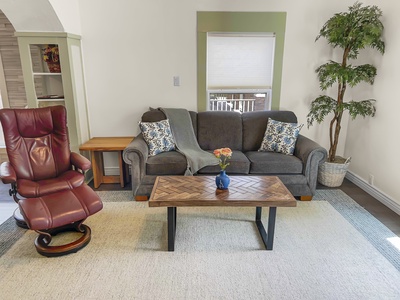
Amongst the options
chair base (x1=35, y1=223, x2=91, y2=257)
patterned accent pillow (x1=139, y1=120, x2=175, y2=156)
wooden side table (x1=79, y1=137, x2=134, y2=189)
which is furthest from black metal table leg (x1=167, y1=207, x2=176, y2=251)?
wooden side table (x1=79, y1=137, x2=134, y2=189)

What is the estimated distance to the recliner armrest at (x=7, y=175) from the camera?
90.0 inches

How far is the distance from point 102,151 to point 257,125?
2027 millimetres

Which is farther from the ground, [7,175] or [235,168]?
[7,175]

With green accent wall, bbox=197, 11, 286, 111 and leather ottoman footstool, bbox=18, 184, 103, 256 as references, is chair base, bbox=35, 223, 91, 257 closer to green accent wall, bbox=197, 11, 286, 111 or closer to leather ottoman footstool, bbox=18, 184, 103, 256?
leather ottoman footstool, bbox=18, 184, 103, 256

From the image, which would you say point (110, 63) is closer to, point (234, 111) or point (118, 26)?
point (118, 26)

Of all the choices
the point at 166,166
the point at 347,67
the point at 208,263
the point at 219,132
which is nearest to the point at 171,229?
the point at 208,263

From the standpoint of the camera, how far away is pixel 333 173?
11.8 feet

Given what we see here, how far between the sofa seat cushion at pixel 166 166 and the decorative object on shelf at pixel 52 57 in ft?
5.33

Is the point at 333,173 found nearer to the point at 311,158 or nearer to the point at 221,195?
the point at 311,158

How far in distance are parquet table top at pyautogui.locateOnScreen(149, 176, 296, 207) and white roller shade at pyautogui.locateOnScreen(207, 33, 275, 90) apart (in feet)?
5.54

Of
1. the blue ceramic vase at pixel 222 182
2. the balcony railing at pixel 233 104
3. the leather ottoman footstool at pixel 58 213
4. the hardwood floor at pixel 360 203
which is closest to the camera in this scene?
the leather ottoman footstool at pixel 58 213

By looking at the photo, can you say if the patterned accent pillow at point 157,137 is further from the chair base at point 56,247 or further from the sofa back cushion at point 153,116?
the chair base at point 56,247

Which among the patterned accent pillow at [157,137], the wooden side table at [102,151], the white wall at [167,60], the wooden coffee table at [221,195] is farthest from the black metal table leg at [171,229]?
the white wall at [167,60]

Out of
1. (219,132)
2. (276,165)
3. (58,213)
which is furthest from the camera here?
(219,132)
